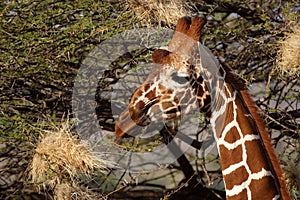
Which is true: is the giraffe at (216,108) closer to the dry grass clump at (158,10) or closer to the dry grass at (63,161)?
the dry grass at (63,161)

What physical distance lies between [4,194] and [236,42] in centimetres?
220

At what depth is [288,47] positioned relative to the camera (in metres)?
3.49

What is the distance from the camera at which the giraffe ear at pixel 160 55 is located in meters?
2.75

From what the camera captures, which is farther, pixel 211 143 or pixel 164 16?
pixel 211 143

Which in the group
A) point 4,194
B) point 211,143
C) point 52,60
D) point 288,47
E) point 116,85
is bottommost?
point 4,194

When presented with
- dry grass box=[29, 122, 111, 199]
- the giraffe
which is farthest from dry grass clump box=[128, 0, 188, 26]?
dry grass box=[29, 122, 111, 199]

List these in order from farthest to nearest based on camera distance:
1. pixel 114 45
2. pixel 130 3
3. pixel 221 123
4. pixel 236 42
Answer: pixel 236 42, pixel 114 45, pixel 130 3, pixel 221 123

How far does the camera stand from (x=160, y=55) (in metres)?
2.76

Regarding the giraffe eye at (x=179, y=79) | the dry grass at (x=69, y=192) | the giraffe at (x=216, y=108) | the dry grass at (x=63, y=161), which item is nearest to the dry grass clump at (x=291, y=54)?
the giraffe at (x=216, y=108)

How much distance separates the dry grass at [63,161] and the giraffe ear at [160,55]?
638 millimetres

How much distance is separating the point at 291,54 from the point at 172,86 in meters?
0.99

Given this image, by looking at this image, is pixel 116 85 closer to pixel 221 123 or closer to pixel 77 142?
pixel 77 142

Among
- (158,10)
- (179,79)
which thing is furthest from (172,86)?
(158,10)

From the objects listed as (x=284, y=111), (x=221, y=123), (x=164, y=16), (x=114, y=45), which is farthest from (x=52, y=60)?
(x=284, y=111)
